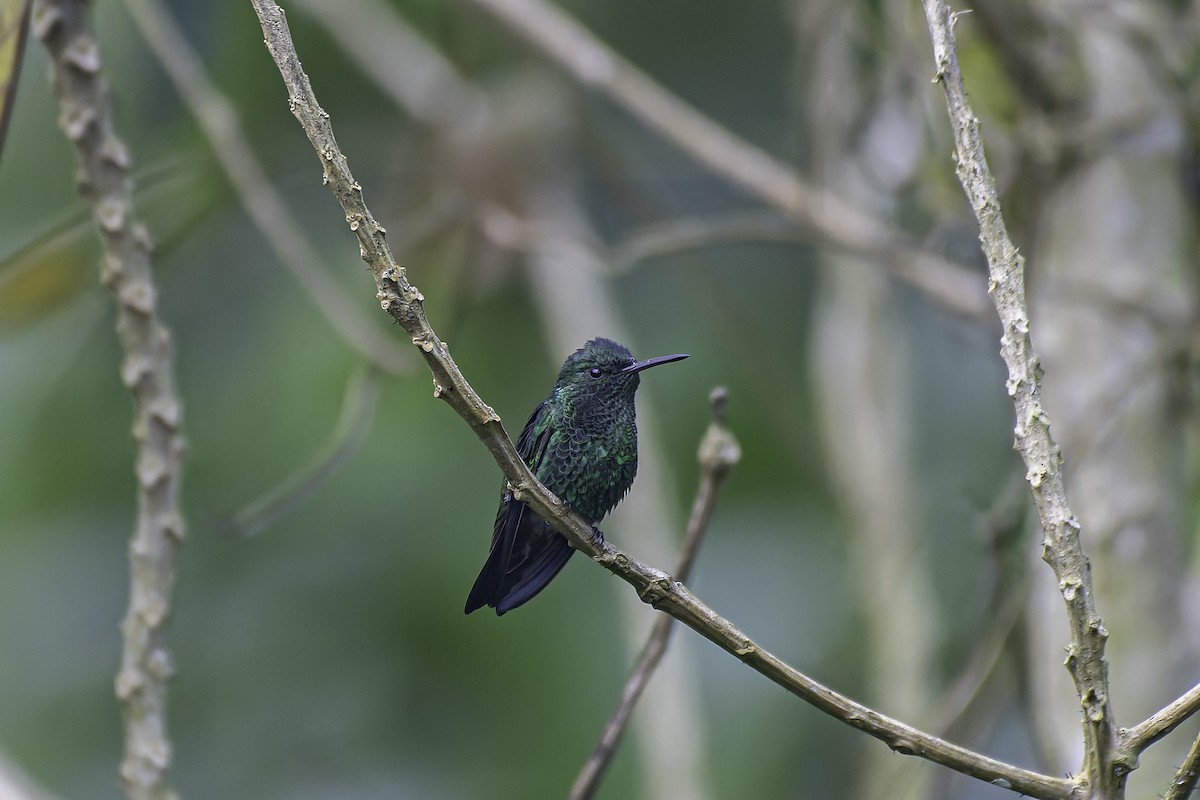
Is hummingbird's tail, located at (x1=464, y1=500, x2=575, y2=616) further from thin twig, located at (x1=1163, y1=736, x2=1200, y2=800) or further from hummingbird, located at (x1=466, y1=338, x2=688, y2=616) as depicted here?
thin twig, located at (x1=1163, y1=736, x2=1200, y2=800)

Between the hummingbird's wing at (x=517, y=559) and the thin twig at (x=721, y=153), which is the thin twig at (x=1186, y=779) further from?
the thin twig at (x=721, y=153)

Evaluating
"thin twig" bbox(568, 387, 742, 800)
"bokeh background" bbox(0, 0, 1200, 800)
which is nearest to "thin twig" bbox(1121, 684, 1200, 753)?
"thin twig" bbox(568, 387, 742, 800)

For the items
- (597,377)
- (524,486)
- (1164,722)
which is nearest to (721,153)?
(597,377)

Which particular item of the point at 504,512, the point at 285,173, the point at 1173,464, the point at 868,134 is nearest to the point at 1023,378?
the point at 504,512

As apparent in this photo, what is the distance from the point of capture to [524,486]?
1.94 meters

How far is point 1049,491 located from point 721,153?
3229mm

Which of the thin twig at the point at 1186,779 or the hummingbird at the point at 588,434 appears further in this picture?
the hummingbird at the point at 588,434

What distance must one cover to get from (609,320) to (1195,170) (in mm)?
2894

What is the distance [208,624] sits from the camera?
918 centimetres

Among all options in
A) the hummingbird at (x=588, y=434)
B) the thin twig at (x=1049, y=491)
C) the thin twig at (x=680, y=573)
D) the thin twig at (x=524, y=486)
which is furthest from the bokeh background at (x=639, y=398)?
the thin twig at (x=1049, y=491)

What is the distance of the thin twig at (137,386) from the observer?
269 centimetres

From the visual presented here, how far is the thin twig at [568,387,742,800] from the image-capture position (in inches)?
95.7

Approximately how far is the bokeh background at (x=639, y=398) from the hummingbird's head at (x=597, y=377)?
0.66 m

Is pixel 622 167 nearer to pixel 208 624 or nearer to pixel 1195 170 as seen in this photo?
pixel 1195 170
